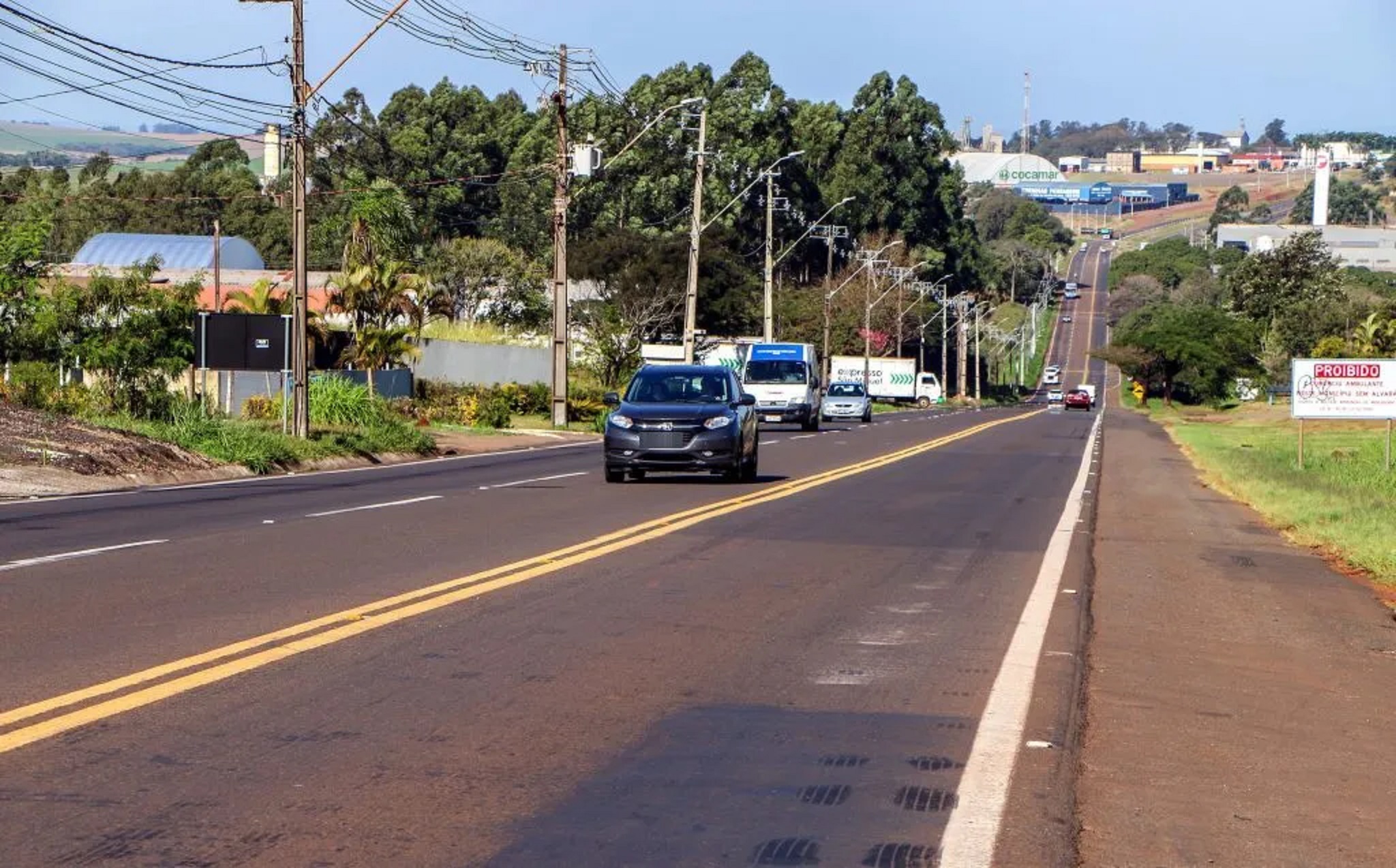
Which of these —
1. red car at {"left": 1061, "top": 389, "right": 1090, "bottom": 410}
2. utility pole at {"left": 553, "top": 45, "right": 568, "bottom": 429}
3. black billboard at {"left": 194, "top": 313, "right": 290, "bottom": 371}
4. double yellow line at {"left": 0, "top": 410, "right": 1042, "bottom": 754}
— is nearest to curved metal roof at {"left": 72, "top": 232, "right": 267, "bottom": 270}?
utility pole at {"left": 553, "top": 45, "right": 568, "bottom": 429}

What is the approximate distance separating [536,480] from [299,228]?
865 centimetres

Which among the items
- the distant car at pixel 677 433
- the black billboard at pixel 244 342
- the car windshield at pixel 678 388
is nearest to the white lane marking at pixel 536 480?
the distant car at pixel 677 433

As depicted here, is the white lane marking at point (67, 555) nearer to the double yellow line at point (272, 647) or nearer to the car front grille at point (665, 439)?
the double yellow line at point (272, 647)

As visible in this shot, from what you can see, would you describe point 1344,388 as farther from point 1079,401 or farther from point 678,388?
point 1079,401

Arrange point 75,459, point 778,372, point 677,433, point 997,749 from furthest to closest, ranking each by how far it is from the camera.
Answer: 1. point 778,372
2. point 75,459
3. point 677,433
4. point 997,749

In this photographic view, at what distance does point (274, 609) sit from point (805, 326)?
339 feet

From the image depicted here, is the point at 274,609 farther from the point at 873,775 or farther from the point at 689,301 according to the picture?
the point at 689,301

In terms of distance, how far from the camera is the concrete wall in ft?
191

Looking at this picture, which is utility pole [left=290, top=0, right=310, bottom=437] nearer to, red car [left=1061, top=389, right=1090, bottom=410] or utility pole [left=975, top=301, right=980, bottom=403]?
red car [left=1061, top=389, right=1090, bottom=410]

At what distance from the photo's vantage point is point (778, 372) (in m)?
54.6

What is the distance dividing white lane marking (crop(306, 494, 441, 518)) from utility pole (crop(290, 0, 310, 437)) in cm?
1008

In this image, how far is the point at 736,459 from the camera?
26.0 meters

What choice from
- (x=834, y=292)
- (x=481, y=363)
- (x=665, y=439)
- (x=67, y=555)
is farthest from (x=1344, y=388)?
(x=834, y=292)

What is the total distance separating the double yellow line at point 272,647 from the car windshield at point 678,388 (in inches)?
295
